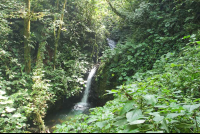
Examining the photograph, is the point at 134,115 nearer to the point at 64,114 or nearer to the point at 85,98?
the point at 64,114

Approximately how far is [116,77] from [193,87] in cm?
383

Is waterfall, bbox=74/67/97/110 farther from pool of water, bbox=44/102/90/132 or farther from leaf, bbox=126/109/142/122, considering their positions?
leaf, bbox=126/109/142/122

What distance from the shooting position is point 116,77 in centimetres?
598

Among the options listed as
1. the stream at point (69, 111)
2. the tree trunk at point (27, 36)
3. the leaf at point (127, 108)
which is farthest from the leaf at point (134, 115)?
the tree trunk at point (27, 36)

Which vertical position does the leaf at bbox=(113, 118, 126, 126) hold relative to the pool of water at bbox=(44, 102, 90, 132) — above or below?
above

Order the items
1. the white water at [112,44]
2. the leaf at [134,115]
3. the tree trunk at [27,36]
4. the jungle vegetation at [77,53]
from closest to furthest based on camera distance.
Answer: the leaf at [134,115] → the jungle vegetation at [77,53] → the tree trunk at [27,36] → the white water at [112,44]

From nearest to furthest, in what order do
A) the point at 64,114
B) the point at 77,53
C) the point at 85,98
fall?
the point at 64,114, the point at 85,98, the point at 77,53

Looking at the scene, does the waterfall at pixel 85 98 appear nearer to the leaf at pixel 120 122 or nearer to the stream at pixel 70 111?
the stream at pixel 70 111

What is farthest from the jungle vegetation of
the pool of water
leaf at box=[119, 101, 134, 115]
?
leaf at box=[119, 101, 134, 115]

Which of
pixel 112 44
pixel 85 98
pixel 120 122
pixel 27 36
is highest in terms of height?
pixel 112 44

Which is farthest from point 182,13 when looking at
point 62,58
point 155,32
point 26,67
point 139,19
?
point 26,67

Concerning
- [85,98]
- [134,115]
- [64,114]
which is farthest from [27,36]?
[134,115]

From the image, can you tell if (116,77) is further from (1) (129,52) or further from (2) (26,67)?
(2) (26,67)

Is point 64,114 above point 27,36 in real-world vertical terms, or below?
below
